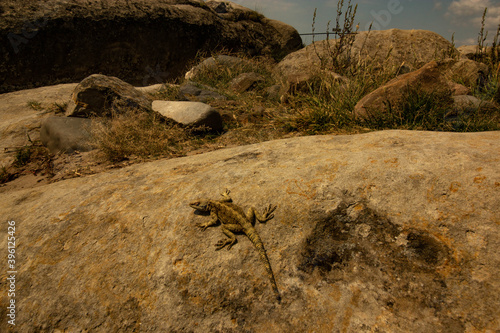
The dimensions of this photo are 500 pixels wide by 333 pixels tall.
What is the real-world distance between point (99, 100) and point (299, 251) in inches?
236

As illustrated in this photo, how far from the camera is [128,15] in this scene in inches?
389

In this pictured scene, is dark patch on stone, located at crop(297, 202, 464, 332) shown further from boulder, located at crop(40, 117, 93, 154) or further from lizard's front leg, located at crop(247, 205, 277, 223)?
boulder, located at crop(40, 117, 93, 154)

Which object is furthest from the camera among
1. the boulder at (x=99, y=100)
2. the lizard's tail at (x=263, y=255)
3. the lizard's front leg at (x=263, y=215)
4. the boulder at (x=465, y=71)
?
the boulder at (x=465, y=71)

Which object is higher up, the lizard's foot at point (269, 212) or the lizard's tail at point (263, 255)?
the lizard's foot at point (269, 212)

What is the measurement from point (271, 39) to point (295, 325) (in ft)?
45.3

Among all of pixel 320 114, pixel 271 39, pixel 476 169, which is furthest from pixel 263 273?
pixel 271 39

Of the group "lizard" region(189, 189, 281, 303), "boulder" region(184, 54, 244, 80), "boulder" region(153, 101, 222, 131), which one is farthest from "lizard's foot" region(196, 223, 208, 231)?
"boulder" region(184, 54, 244, 80)

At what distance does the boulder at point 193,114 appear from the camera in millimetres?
6051

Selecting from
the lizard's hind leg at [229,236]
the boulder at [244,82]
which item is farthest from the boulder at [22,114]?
the lizard's hind leg at [229,236]

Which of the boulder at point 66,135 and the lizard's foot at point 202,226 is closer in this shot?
the lizard's foot at point 202,226

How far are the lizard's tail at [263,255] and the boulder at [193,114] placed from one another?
13.4 ft

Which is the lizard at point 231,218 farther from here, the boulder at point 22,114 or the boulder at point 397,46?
the boulder at point 397,46

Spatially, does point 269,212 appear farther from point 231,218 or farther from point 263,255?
point 263,255

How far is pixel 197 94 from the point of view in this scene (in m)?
7.82
